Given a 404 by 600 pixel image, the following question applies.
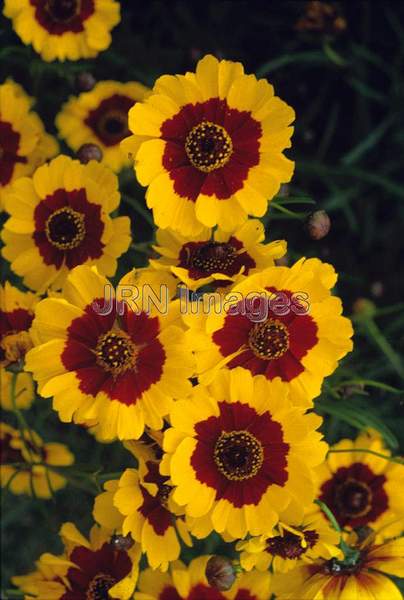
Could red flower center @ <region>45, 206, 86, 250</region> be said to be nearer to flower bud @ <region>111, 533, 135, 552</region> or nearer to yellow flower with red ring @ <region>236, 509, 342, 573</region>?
flower bud @ <region>111, 533, 135, 552</region>

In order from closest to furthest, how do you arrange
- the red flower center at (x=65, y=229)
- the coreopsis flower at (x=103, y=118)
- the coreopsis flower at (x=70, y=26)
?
the red flower center at (x=65, y=229) → the coreopsis flower at (x=70, y=26) → the coreopsis flower at (x=103, y=118)

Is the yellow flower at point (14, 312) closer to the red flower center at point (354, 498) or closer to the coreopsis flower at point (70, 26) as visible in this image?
the coreopsis flower at point (70, 26)

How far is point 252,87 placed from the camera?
176 cm

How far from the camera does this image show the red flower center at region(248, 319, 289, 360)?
1.79 metres

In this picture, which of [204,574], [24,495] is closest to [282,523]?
[204,574]

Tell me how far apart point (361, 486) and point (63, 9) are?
154cm

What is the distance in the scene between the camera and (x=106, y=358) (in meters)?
1.76

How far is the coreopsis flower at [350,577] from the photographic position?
1.78m

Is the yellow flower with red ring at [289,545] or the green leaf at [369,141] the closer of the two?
the yellow flower with red ring at [289,545]

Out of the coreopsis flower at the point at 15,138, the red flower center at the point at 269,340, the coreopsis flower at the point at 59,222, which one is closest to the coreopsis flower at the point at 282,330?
the red flower center at the point at 269,340

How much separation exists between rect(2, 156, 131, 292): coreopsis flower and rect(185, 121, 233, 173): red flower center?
9.6 inches

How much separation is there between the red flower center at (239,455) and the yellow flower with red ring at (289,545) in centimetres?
12

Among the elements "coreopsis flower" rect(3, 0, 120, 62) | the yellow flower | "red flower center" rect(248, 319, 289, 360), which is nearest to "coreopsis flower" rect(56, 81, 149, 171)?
"coreopsis flower" rect(3, 0, 120, 62)

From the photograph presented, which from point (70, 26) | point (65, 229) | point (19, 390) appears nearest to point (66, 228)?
point (65, 229)
